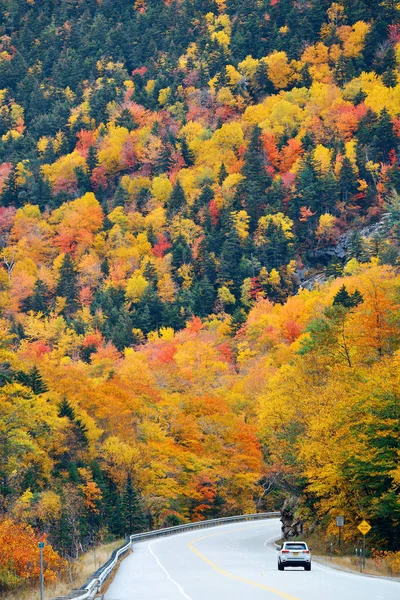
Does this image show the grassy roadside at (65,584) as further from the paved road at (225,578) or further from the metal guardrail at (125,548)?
the paved road at (225,578)

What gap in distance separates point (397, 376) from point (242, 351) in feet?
344

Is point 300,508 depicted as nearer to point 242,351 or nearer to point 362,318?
point 362,318

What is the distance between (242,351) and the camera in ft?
504

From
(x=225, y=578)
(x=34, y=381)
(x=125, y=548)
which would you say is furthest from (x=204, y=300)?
(x=225, y=578)

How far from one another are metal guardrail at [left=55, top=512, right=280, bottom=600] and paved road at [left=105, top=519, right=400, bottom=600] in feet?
1.85

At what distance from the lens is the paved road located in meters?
31.3

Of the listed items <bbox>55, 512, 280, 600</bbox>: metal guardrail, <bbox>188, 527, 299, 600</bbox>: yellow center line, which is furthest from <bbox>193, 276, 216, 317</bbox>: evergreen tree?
<bbox>188, 527, 299, 600</bbox>: yellow center line

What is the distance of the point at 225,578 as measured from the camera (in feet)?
126

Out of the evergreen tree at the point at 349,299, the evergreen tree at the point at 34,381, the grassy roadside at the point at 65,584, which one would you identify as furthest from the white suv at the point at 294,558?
the evergreen tree at the point at 349,299

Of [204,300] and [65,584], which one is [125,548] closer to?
[65,584]

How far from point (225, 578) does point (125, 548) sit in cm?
2115

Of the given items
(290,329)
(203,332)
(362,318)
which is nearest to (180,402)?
(362,318)

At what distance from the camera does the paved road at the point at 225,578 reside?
31.3 meters

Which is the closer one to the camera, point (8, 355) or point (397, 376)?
point (397, 376)
